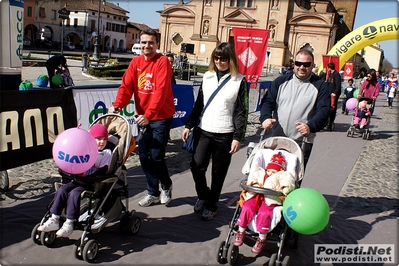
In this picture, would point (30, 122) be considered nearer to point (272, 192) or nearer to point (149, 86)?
point (149, 86)

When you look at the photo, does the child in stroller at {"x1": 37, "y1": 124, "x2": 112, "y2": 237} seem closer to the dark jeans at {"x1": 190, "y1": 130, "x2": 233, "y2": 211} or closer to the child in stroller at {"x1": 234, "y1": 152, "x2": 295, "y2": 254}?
the dark jeans at {"x1": 190, "y1": 130, "x2": 233, "y2": 211}

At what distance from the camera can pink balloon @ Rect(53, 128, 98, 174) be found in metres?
3.68

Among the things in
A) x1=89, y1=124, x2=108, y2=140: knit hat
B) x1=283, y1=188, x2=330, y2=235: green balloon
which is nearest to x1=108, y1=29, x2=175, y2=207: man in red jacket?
x1=89, y1=124, x2=108, y2=140: knit hat

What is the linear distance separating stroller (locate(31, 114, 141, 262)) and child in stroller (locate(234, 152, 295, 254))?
1.30 m

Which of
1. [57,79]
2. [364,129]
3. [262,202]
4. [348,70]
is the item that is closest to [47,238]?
[262,202]

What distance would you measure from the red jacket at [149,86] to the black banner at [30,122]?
141 centimetres

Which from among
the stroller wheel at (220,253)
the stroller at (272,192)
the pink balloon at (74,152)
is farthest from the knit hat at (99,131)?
the stroller wheel at (220,253)

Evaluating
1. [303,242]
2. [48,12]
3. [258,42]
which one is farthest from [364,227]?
[48,12]

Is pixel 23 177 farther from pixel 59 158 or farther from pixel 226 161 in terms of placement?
pixel 226 161

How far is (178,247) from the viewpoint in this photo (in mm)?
4277

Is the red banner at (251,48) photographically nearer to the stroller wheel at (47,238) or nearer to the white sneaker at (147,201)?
the white sneaker at (147,201)

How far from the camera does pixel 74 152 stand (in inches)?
144

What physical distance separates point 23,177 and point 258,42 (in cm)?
805

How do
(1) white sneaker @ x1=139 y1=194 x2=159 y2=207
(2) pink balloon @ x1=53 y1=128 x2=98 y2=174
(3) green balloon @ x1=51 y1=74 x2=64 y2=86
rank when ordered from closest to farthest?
(2) pink balloon @ x1=53 y1=128 x2=98 y2=174 → (1) white sneaker @ x1=139 y1=194 x2=159 y2=207 → (3) green balloon @ x1=51 y1=74 x2=64 y2=86
